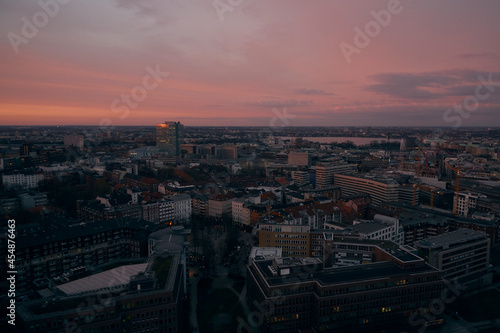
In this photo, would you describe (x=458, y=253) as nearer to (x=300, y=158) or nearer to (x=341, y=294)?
(x=341, y=294)

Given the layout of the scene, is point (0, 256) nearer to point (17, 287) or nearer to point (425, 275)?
point (17, 287)

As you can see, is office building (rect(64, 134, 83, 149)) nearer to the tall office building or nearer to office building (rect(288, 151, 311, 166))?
the tall office building

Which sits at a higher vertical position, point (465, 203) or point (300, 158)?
point (300, 158)

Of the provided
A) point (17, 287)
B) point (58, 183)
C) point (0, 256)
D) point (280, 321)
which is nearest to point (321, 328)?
point (280, 321)

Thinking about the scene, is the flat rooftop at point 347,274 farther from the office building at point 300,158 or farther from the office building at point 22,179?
the office building at point 300,158

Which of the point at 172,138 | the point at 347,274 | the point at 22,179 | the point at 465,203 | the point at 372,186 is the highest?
the point at 172,138

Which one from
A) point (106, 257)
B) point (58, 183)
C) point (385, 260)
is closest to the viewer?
point (385, 260)

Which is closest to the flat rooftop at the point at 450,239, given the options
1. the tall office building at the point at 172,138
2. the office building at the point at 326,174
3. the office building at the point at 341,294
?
the office building at the point at 341,294

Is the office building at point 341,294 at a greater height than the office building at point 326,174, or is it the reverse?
the office building at point 326,174

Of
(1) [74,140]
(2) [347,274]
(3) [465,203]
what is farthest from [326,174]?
(1) [74,140]

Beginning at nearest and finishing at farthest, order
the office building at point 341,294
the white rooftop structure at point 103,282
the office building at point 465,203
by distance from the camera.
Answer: the white rooftop structure at point 103,282 → the office building at point 341,294 → the office building at point 465,203

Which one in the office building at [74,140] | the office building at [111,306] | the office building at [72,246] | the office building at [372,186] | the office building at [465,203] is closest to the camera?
the office building at [111,306]
